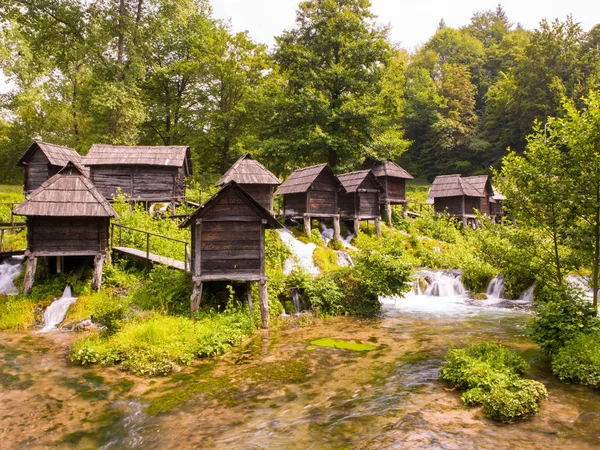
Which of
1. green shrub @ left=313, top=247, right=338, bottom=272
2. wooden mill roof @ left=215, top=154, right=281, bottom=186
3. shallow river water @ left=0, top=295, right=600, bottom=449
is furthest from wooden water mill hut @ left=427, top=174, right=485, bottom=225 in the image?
shallow river water @ left=0, top=295, right=600, bottom=449

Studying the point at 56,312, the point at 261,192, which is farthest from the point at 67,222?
the point at 261,192

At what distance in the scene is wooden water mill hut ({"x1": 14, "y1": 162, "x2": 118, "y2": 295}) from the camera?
14914 millimetres

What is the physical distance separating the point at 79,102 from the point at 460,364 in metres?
38.0

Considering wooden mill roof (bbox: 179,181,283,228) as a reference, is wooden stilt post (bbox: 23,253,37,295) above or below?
below

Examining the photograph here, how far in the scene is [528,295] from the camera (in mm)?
19719

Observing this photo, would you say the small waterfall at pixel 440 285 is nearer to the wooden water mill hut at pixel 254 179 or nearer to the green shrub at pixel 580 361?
the wooden water mill hut at pixel 254 179

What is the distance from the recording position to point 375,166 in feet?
109

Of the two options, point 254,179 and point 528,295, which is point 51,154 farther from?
point 528,295

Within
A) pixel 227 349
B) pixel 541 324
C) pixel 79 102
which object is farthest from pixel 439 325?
pixel 79 102

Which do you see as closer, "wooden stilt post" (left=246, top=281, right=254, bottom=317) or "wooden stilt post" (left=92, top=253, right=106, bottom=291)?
"wooden stilt post" (left=246, top=281, right=254, bottom=317)

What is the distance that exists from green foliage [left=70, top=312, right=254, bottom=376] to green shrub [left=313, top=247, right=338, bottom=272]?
26.5 ft

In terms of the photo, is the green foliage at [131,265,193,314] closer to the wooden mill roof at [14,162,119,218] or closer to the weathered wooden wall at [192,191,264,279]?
the weathered wooden wall at [192,191,264,279]

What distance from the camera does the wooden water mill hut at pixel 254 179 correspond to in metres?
22.4

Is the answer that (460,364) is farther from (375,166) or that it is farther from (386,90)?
(386,90)
